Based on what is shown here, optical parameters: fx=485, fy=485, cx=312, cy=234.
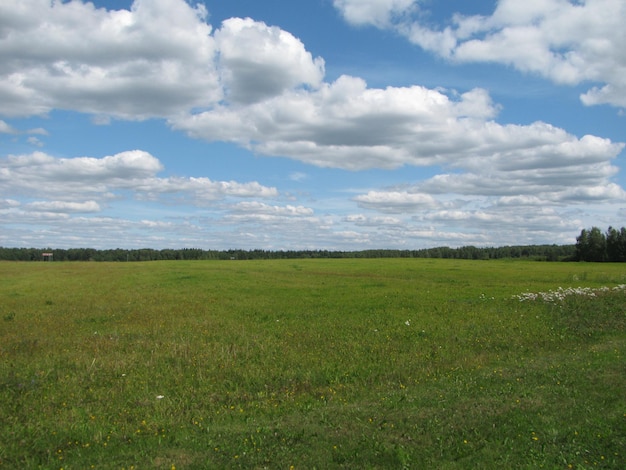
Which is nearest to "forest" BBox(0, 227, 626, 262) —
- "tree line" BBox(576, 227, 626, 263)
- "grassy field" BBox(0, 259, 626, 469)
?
"tree line" BBox(576, 227, 626, 263)

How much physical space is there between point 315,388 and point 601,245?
117 metres

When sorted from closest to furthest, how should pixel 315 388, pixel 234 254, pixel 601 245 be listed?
pixel 315 388 → pixel 601 245 → pixel 234 254

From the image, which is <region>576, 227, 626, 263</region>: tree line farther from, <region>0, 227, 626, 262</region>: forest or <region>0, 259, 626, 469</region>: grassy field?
<region>0, 259, 626, 469</region>: grassy field

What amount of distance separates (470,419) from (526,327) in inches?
463

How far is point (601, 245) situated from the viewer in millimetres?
109312

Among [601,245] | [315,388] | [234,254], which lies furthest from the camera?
[234,254]

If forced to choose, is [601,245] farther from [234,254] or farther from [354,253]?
[234,254]

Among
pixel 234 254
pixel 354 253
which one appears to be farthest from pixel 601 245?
pixel 234 254

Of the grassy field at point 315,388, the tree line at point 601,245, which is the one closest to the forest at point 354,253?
the tree line at point 601,245

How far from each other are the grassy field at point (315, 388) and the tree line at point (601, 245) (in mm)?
96864

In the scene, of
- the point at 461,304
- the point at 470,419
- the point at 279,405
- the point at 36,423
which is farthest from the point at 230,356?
the point at 461,304

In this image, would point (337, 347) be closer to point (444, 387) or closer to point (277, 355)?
point (277, 355)

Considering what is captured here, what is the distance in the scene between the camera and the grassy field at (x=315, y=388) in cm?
773

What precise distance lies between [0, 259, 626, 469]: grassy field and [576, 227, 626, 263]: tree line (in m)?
96.9
